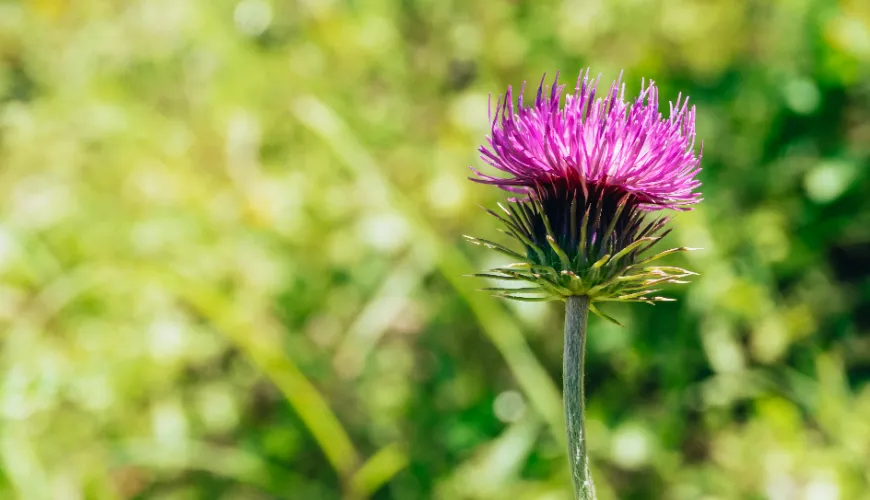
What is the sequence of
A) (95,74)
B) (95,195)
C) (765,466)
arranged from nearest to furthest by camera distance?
(765,466) < (95,195) < (95,74)

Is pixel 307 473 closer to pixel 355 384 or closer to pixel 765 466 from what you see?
pixel 355 384

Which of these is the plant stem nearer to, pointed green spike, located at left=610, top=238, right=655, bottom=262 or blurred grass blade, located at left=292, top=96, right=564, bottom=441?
pointed green spike, located at left=610, top=238, right=655, bottom=262

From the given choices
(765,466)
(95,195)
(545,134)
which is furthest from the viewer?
(95,195)

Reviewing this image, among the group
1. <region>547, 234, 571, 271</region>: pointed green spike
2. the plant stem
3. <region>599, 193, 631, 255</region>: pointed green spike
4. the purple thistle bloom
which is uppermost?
the purple thistle bloom

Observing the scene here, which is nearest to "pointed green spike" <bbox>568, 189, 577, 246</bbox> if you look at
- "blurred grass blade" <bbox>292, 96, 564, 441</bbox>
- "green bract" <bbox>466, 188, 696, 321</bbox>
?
"green bract" <bbox>466, 188, 696, 321</bbox>

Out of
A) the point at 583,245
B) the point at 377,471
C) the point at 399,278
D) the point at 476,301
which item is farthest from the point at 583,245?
the point at 399,278

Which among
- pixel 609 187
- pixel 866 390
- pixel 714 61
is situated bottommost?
pixel 866 390

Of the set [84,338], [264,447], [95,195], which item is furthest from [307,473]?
[95,195]
